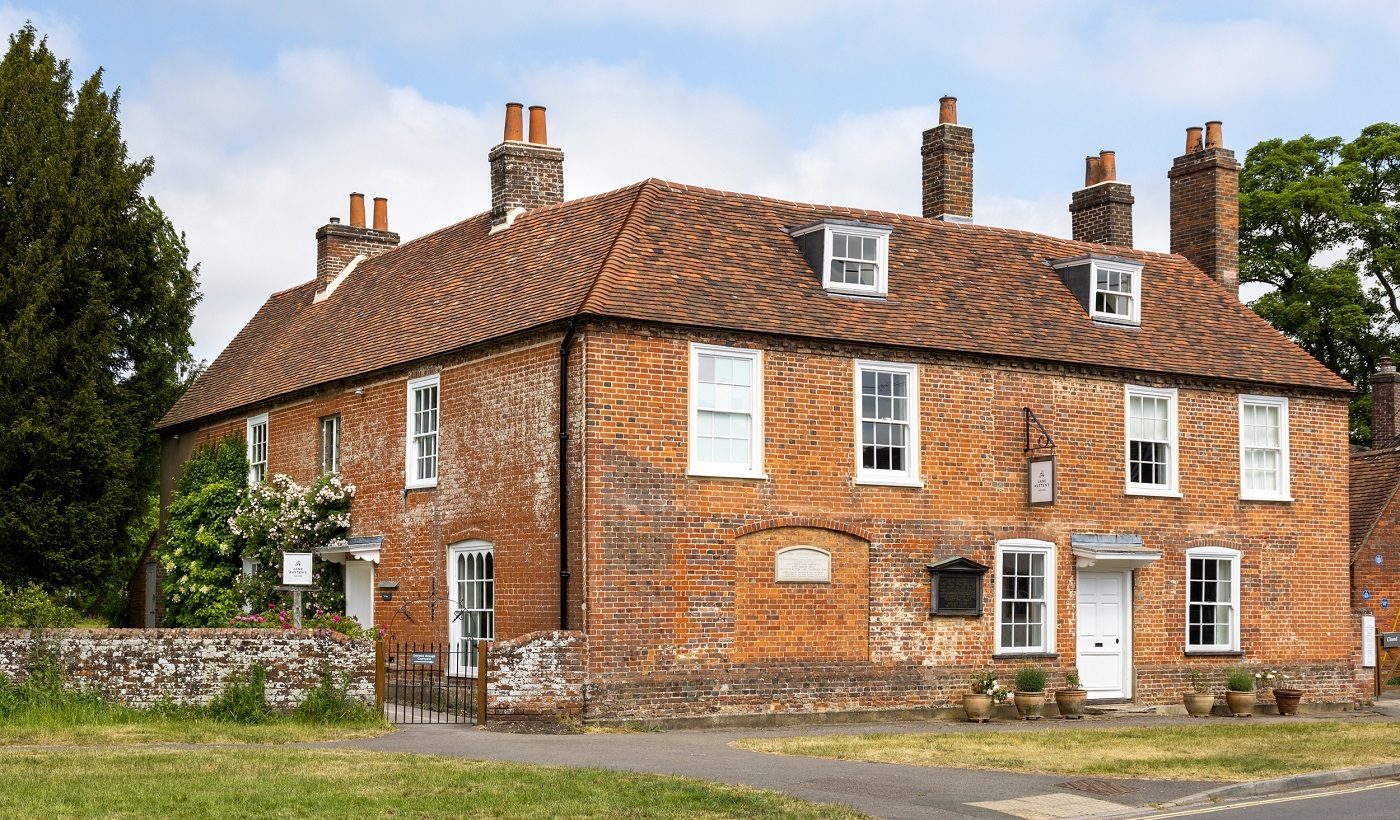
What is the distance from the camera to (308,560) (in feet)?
79.6

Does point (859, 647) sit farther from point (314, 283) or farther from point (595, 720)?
point (314, 283)

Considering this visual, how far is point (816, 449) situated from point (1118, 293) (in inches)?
288

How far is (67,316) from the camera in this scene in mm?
34000

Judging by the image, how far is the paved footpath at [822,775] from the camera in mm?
13922

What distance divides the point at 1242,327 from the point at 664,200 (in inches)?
438

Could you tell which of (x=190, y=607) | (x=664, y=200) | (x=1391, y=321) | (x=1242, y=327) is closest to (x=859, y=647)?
(x=664, y=200)

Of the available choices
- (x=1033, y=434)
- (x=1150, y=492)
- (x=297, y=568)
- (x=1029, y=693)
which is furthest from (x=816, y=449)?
(x=297, y=568)

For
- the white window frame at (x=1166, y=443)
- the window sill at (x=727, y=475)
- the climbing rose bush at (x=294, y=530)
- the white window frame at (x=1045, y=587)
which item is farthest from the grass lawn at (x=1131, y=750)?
the climbing rose bush at (x=294, y=530)

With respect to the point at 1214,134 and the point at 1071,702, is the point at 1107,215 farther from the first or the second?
the point at 1071,702

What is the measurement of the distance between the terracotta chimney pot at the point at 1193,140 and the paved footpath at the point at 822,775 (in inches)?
635

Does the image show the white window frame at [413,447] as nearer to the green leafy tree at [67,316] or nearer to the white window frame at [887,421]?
the white window frame at [887,421]

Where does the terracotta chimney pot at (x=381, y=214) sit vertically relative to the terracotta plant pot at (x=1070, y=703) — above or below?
above

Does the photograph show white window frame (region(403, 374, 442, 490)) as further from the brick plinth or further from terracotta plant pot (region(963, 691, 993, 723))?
the brick plinth

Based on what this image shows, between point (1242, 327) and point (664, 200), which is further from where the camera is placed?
point (1242, 327)
